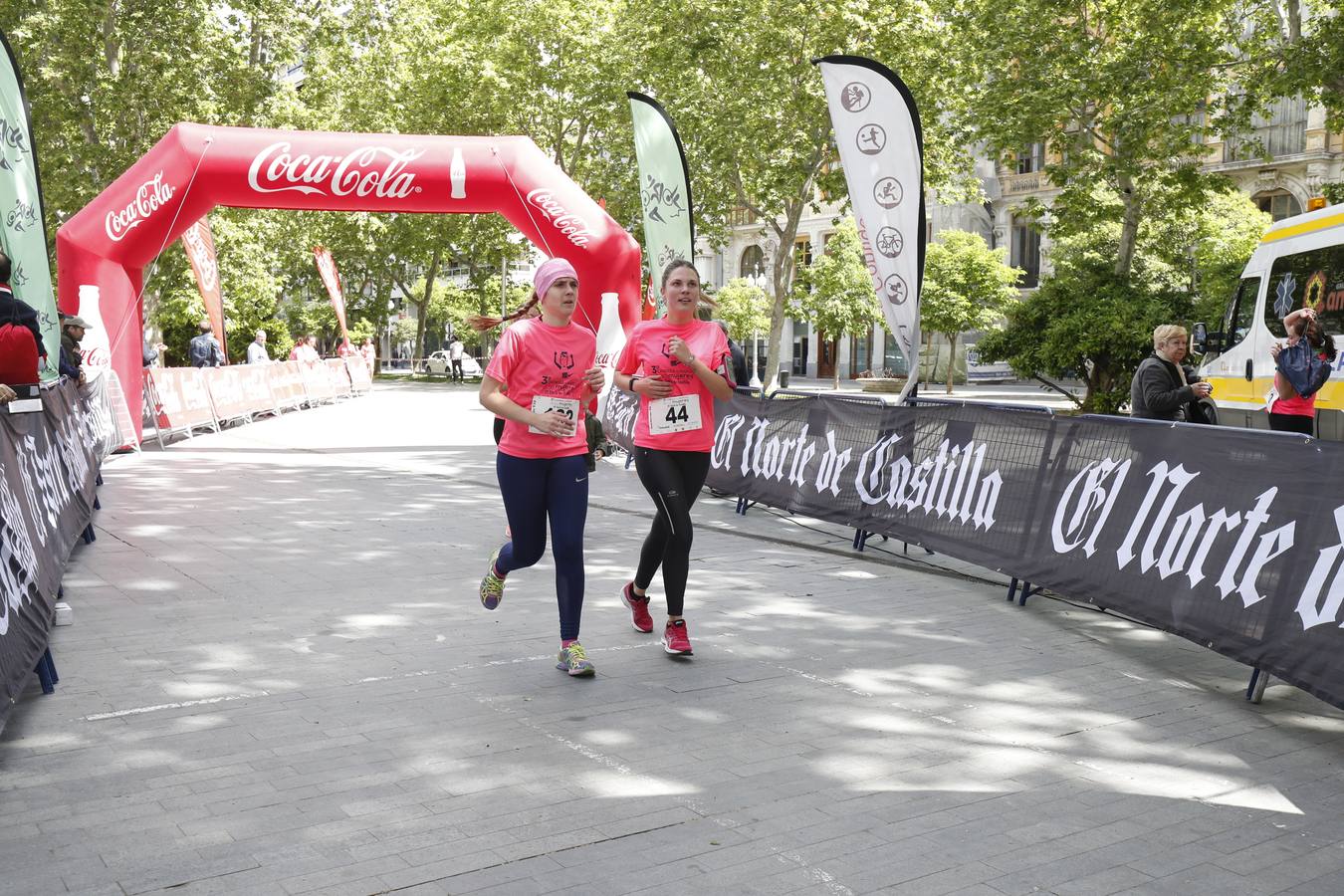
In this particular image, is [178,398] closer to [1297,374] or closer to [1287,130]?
[1297,374]

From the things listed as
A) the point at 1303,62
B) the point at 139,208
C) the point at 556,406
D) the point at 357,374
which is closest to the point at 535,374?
the point at 556,406

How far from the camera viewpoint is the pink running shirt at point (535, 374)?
574cm

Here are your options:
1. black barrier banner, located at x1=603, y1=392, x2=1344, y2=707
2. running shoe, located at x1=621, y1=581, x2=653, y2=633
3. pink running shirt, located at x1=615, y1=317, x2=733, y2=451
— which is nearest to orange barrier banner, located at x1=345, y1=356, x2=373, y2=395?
black barrier banner, located at x1=603, y1=392, x2=1344, y2=707

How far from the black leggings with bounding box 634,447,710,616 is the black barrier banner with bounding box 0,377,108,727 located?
277 cm

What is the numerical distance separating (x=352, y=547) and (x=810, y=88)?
22706mm

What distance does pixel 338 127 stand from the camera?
40344mm

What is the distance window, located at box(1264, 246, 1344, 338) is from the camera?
14117 mm

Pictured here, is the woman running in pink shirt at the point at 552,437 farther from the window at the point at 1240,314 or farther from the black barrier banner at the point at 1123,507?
the window at the point at 1240,314

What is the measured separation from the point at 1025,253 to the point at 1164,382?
161 ft

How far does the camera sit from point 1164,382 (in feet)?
27.4

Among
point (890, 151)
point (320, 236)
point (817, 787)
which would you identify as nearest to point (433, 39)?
point (320, 236)

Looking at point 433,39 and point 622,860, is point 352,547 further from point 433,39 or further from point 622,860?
point 433,39

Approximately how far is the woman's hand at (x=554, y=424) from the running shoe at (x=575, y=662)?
1002 mm

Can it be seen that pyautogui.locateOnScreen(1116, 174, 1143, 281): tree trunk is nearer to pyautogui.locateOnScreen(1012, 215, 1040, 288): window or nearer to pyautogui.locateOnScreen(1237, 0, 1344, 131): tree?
pyautogui.locateOnScreen(1237, 0, 1344, 131): tree
